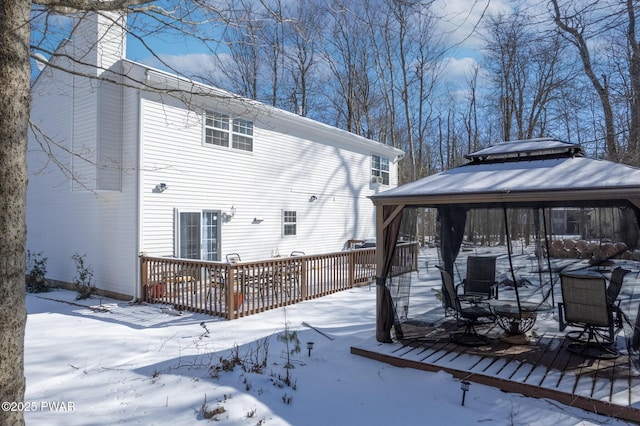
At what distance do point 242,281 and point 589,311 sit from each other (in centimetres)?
535

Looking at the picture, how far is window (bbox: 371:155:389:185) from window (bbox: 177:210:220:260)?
855cm

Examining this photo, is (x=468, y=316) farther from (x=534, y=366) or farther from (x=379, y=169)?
(x=379, y=169)

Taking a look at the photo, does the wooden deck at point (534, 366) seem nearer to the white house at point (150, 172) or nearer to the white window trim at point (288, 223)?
the white house at point (150, 172)

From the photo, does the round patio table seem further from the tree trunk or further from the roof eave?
the tree trunk

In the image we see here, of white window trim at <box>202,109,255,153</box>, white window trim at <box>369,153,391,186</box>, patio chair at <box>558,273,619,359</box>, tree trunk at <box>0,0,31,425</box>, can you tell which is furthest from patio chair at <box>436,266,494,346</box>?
white window trim at <box>369,153,391,186</box>

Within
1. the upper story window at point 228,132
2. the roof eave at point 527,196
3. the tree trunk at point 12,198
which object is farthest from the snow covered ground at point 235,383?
the upper story window at point 228,132

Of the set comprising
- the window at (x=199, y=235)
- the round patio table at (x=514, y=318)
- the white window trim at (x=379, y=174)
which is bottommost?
the round patio table at (x=514, y=318)

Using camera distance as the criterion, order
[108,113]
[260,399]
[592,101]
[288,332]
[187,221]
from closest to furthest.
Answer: [260,399] → [288,332] → [108,113] → [187,221] → [592,101]

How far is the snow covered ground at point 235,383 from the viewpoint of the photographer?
3.69 meters

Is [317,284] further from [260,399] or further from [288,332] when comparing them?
[260,399]

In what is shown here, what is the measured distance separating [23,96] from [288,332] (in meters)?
4.73

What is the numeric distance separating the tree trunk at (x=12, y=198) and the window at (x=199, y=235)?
23.2 feet

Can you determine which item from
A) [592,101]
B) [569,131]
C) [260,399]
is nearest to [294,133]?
[592,101]

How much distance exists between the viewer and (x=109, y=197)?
933 cm
